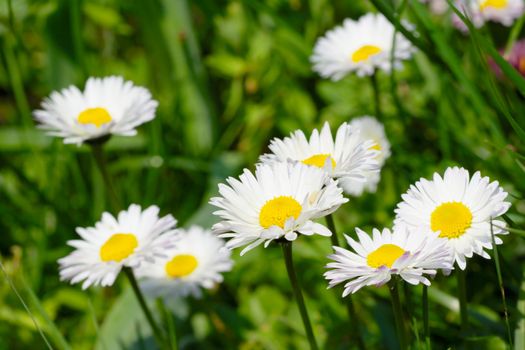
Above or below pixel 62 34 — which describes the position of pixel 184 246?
below

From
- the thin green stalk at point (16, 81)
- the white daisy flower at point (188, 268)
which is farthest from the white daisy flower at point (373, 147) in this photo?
the thin green stalk at point (16, 81)

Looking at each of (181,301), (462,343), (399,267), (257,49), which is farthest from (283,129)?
(399,267)

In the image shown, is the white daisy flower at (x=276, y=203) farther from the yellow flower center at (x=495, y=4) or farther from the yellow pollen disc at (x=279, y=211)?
the yellow flower center at (x=495, y=4)

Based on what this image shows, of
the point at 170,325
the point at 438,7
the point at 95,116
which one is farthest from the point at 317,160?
the point at 438,7

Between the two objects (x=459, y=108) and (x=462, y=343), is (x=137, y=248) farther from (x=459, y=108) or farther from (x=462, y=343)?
(x=459, y=108)

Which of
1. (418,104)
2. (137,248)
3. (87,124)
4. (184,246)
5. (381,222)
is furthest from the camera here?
(418,104)

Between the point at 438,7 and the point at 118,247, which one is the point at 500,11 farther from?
the point at 118,247
